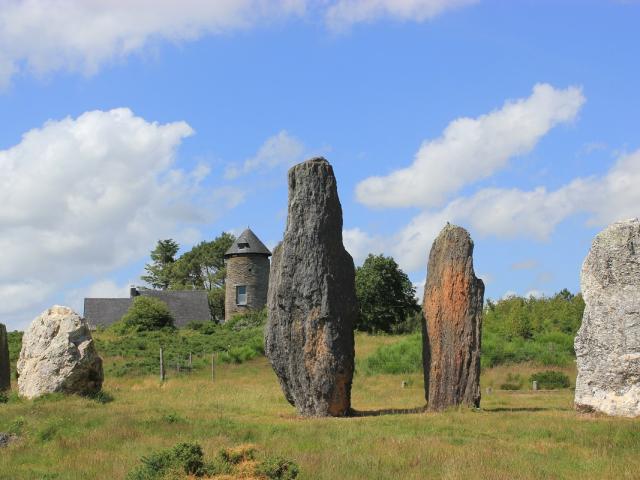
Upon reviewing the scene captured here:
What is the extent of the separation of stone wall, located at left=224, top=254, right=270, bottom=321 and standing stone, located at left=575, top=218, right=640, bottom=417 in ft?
162

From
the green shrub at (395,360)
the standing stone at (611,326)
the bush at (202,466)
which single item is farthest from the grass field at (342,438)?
the green shrub at (395,360)

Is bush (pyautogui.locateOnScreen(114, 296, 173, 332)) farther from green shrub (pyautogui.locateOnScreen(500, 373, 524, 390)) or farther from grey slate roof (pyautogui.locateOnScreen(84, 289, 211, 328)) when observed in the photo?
green shrub (pyautogui.locateOnScreen(500, 373, 524, 390))

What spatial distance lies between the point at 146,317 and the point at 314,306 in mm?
41257

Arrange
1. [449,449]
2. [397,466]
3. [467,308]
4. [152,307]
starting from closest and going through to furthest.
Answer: [397,466] < [449,449] < [467,308] < [152,307]

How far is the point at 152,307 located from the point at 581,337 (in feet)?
147

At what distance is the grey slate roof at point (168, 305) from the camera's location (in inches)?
2532

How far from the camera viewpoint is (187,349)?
4247 centimetres

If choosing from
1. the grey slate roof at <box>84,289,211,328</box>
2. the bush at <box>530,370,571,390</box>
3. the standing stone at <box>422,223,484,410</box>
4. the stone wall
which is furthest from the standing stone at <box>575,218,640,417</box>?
the stone wall

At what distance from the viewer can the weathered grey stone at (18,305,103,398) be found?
21891mm

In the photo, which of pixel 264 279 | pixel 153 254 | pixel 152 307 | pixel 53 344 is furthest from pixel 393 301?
pixel 153 254

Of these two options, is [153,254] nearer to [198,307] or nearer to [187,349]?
[198,307]

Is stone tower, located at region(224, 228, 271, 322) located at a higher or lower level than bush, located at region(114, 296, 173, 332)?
higher

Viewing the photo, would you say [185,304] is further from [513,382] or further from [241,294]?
[513,382]

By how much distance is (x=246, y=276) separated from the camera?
67125 mm
